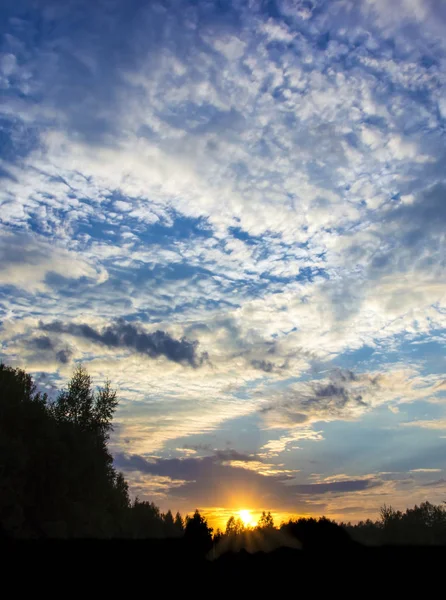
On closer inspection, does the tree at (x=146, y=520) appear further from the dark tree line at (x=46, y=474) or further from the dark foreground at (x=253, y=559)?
the dark foreground at (x=253, y=559)

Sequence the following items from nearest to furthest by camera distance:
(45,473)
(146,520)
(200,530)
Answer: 1. (200,530)
2. (45,473)
3. (146,520)

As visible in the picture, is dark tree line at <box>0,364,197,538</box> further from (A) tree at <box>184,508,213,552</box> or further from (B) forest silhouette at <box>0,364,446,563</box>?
Result: (A) tree at <box>184,508,213,552</box>

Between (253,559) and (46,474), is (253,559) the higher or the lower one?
the lower one

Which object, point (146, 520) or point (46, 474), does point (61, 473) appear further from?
point (146, 520)

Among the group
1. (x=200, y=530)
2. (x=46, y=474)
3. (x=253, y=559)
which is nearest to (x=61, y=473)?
(x=46, y=474)

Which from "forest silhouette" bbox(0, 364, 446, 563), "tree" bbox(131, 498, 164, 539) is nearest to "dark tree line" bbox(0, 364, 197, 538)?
"forest silhouette" bbox(0, 364, 446, 563)

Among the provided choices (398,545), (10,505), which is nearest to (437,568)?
(398,545)

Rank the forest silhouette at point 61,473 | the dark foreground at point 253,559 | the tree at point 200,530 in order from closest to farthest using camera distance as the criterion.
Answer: the dark foreground at point 253,559
the tree at point 200,530
the forest silhouette at point 61,473

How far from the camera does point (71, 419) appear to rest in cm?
7400

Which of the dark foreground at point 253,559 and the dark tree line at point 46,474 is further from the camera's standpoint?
the dark tree line at point 46,474

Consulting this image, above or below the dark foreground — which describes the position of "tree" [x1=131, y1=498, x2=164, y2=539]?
above

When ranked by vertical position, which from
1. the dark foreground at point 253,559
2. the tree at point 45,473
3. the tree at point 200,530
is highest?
the tree at point 45,473

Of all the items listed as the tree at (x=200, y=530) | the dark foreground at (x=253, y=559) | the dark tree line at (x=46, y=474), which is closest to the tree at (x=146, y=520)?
the dark tree line at (x=46, y=474)

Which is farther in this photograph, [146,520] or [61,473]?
[146,520]
